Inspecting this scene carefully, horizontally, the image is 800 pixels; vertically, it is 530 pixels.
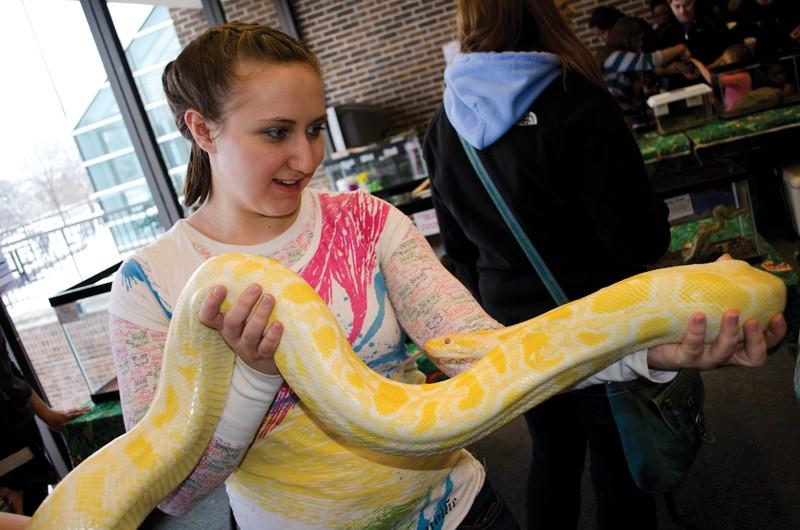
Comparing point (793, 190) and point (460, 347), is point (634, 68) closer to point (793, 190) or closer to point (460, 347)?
point (793, 190)

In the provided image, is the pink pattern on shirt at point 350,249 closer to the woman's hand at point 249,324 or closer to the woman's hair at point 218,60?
the woman's hand at point 249,324

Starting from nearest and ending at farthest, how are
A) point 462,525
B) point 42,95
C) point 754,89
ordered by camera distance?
point 462,525 < point 754,89 < point 42,95

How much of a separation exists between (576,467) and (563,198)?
2.91 feet

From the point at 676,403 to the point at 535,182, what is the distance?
71 centimetres

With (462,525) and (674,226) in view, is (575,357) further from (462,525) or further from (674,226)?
(674,226)

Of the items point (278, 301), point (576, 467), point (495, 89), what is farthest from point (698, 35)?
point (278, 301)

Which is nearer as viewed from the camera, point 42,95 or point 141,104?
point 42,95

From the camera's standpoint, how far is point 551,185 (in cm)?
182

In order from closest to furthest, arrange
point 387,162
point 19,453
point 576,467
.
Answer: point 576,467
point 19,453
point 387,162

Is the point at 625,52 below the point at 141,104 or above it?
below

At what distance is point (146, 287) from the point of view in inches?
49.9

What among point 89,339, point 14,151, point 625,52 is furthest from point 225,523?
point 625,52

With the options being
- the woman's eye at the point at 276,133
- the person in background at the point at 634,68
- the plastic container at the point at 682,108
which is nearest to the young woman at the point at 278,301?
the woman's eye at the point at 276,133

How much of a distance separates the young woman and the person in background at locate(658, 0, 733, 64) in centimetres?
499
